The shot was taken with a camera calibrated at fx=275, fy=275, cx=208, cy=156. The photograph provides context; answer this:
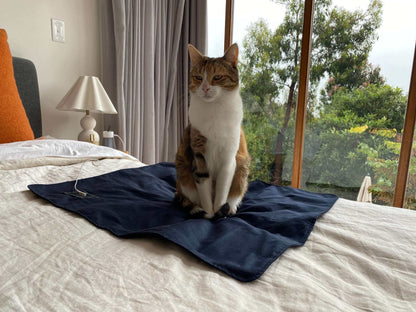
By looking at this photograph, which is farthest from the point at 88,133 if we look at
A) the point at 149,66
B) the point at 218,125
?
the point at 218,125

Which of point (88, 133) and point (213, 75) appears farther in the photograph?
point (88, 133)

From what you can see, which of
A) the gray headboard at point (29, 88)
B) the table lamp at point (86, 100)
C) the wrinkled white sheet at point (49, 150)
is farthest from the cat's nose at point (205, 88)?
the gray headboard at point (29, 88)

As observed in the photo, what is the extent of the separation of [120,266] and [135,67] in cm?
232

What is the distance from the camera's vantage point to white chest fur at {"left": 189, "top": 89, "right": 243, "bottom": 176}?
932mm

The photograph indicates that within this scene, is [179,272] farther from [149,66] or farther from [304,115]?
[149,66]

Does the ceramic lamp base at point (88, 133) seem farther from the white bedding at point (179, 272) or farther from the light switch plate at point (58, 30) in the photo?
the white bedding at point (179, 272)

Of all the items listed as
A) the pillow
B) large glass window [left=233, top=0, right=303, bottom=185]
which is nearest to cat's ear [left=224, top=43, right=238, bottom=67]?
the pillow

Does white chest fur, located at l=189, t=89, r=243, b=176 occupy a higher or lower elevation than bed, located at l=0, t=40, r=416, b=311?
higher

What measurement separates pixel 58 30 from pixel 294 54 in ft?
6.63

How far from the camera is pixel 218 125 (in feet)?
3.05

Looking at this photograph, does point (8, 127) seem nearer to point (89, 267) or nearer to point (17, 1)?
point (17, 1)

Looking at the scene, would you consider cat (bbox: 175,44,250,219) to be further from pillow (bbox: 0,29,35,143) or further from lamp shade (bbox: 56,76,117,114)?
lamp shade (bbox: 56,76,117,114)

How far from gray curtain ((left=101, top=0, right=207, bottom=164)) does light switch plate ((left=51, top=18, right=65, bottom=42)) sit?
0.32 m

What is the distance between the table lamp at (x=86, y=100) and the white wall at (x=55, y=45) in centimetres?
31
